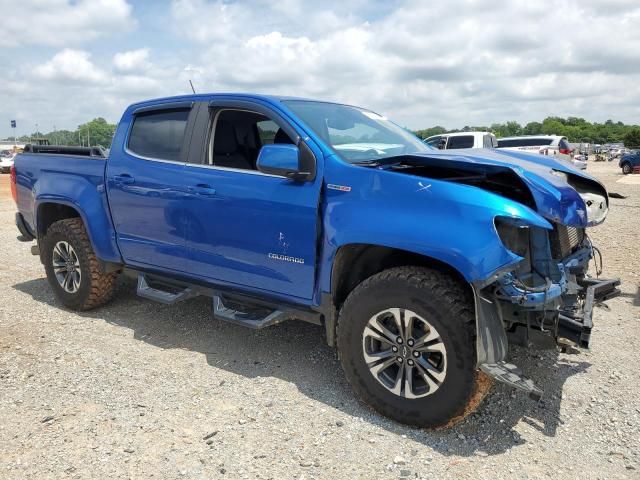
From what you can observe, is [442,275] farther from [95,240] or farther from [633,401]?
[95,240]

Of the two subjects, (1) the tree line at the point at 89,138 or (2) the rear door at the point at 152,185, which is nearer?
(2) the rear door at the point at 152,185

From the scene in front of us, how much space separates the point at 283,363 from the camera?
4.05 metres

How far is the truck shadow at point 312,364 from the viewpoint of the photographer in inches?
122

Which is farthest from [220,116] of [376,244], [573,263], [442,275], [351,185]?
[573,263]

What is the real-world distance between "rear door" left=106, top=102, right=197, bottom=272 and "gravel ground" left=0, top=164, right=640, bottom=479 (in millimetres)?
791

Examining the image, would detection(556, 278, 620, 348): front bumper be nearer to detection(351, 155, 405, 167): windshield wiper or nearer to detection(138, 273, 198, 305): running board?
detection(351, 155, 405, 167): windshield wiper

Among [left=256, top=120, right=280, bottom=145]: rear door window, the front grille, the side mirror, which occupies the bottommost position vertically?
the front grille

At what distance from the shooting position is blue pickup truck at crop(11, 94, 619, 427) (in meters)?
2.89

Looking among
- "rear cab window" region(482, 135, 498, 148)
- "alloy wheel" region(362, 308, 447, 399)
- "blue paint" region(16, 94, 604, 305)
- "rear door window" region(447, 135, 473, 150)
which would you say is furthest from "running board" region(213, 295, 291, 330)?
"rear cab window" region(482, 135, 498, 148)

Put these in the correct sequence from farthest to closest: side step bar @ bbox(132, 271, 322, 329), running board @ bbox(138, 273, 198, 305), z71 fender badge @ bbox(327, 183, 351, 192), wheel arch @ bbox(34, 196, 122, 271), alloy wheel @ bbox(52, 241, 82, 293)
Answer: alloy wheel @ bbox(52, 241, 82, 293) → wheel arch @ bbox(34, 196, 122, 271) → running board @ bbox(138, 273, 198, 305) → side step bar @ bbox(132, 271, 322, 329) → z71 fender badge @ bbox(327, 183, 351, 192)

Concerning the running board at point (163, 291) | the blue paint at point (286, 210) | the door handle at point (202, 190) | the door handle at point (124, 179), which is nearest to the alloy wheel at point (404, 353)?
the blue paint at point (286, 210)

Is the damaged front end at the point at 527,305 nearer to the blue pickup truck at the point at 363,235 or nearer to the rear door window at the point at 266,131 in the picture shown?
the blue pickup truck at the point at 363,235

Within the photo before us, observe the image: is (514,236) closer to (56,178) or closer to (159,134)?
(159,134)

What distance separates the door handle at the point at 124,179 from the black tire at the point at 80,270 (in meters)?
0.77
